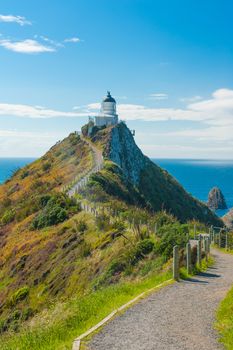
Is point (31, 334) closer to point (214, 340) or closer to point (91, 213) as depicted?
point (214, 340)

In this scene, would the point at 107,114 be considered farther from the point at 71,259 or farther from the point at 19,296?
the point at 19,296

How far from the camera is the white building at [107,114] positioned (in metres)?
89.8

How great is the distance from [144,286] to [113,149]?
199ft

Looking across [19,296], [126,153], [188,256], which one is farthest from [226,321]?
[126,153]

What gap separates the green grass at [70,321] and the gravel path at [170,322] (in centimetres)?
65

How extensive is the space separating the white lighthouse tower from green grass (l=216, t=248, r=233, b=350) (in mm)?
77547

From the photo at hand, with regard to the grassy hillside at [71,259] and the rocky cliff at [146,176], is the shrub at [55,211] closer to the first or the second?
the grassy hillside at [71,259]

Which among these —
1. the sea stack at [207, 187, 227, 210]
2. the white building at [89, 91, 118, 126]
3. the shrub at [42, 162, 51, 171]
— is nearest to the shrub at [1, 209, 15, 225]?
the shrub at [42, 162, 51, 171]

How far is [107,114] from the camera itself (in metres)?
94.3

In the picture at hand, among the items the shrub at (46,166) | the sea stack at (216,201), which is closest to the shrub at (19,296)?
the shrub at (46,166)

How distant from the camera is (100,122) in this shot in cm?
8988

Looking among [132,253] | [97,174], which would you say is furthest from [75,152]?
[132,253]

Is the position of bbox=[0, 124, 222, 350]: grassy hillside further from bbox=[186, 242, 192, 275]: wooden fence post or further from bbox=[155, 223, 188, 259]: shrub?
bbox=[186, 242, 192, 275]: wooden fence post

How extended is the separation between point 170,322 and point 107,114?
3337 inches
